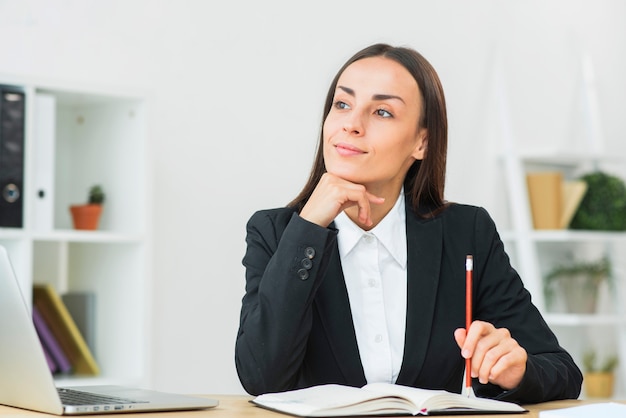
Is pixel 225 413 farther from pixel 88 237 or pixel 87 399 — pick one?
pixel 88 237

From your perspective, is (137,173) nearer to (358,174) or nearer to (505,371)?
(358,174)

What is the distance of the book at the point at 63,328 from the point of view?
2.73 meters

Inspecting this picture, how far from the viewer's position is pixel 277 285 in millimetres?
1644

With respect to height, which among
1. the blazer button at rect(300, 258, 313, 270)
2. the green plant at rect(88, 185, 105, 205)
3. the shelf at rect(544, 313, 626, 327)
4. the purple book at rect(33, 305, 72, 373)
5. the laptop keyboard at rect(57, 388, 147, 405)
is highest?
the green plant at rect(88, 185, 105, 205)

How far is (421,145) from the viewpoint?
208 cm

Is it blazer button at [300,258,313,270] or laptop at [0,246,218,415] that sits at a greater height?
blazer button at [300,258,313,270]

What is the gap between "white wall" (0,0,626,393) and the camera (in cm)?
309

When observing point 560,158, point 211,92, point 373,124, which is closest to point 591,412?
point 373,124

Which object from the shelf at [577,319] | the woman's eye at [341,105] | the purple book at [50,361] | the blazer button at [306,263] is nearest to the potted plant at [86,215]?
the purple book at [50,361]

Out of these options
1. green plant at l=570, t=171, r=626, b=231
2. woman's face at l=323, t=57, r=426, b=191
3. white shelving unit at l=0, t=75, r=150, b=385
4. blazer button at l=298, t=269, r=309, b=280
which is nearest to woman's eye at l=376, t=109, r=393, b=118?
woman's face at l=323, t=57, r=426, b=191

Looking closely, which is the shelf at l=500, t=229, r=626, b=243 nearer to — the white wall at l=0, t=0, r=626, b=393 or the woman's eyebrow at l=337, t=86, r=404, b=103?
the white wall at l=0, t=0, r=626, b=393

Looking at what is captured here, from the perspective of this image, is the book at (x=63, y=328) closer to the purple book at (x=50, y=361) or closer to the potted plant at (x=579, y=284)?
the purple book at (x=50, y=361)

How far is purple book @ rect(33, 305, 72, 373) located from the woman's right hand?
1.23m

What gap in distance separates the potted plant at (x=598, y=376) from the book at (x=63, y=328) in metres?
2.21
